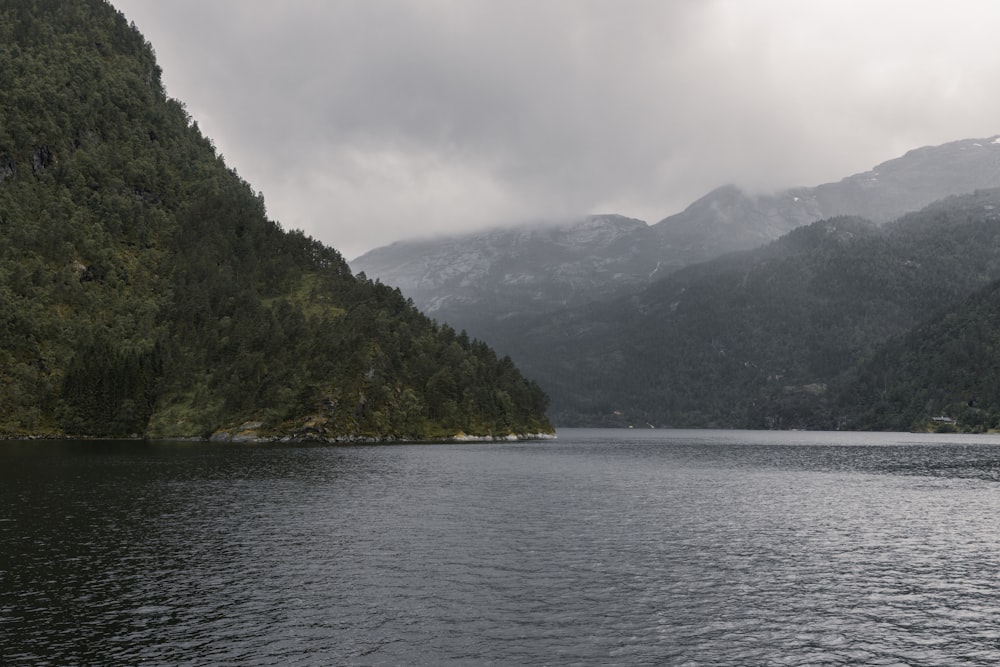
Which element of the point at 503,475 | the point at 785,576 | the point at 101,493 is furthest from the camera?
the point at 503,475

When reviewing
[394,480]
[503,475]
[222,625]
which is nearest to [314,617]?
[222,625]

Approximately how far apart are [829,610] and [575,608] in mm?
16439

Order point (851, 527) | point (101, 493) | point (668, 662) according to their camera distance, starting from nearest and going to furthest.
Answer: point (668, 662)
point (851, 527)
point (101, 493)

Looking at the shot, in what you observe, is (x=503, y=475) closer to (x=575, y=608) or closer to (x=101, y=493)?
(x=101, y=493)

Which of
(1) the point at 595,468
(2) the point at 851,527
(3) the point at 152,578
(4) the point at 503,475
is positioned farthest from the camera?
(1) the point at 595,468

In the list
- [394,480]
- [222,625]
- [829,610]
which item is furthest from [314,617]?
[394,480]

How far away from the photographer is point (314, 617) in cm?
4206

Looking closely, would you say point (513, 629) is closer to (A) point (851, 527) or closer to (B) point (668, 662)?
Answer: (B) point (668, 662)

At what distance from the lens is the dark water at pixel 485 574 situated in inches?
1470

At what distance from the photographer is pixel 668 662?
3528 centimetres

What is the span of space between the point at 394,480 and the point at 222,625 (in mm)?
78304

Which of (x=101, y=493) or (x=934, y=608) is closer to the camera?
(x=934, y=608)

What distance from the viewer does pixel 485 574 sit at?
52.8 m

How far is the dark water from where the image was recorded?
123 ft
